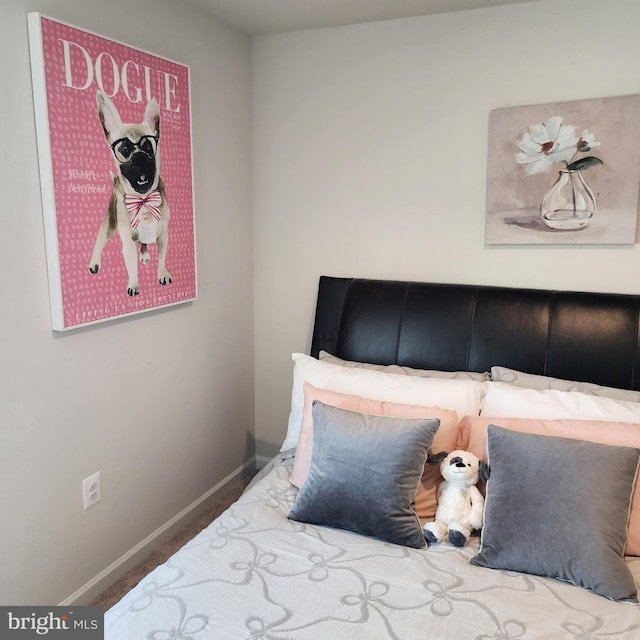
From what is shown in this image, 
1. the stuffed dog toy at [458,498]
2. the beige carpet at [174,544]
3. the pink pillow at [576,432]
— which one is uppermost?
the pink pillow at [576,432]

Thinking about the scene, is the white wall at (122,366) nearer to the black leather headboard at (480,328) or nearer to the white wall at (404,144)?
the white wall at (404,144)

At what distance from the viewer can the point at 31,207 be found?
1.70m

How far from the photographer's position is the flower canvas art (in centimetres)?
213

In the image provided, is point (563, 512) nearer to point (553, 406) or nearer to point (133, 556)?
point (553, 406)

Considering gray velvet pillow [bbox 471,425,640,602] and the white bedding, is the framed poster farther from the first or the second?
gray velvet pillow [bbox 471,425,640,602]

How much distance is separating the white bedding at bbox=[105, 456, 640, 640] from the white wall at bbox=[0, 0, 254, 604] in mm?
602

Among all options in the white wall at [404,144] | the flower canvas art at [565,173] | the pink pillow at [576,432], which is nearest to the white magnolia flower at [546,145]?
the flower canvas art at [565,173]

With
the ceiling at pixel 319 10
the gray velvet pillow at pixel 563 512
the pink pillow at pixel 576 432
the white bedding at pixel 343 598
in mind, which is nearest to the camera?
the white bedding at pixel 343 598

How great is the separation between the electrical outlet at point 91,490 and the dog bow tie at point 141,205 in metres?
0.93

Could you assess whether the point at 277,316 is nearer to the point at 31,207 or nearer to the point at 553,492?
the point at 31,207

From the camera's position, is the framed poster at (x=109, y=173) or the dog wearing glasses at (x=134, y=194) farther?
the dog wearing glasses at (x=134, y=194)

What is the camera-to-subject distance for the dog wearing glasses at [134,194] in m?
1.90

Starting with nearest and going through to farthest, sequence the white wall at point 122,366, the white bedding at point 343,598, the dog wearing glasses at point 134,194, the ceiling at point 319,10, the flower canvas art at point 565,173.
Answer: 1. the white bedding at point 343,598
2. the white wall at point 122,366
3. the dog wearing glasses at point 134,194
4. the flower canvas art at point 565,173
5. the ceiling at point 319,10

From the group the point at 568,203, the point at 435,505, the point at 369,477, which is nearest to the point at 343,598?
the point at 369,477
